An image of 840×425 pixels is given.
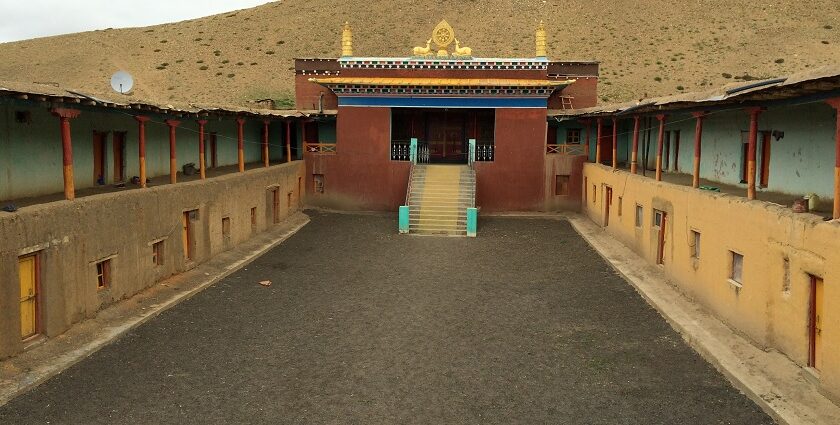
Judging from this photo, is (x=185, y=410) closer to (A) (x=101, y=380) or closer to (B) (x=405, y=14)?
(A) (x=101, y=380)

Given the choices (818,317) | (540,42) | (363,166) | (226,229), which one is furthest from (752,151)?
(363,166)

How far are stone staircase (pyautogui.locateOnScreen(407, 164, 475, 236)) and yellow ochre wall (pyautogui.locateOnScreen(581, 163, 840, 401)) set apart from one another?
9.16 m

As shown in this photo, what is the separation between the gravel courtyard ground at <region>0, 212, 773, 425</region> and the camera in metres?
11.0

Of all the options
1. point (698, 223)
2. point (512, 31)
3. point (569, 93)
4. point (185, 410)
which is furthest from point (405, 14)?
point (185, 410)

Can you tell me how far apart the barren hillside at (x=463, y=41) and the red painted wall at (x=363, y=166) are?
145 feet

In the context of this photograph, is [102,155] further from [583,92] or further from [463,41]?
[463,41]

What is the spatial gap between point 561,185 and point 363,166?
359 inches

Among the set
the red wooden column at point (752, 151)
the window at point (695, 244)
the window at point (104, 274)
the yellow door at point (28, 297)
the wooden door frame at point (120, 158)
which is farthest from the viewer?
the wooden door frame at point (120, 158)

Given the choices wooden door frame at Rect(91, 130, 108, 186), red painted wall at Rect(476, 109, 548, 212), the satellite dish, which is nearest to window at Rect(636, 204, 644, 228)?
red painted wall at Rect(476, 109, 548, 212)

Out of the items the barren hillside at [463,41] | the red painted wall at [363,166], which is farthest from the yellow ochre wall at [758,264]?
the barren hillside at [463,41]

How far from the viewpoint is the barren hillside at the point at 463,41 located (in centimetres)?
7894

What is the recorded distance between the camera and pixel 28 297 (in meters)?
12.9

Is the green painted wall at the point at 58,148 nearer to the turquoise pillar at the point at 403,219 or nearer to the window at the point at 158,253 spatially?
the window at the point at 158,253

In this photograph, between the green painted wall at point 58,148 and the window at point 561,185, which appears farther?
the window at point 561,185
